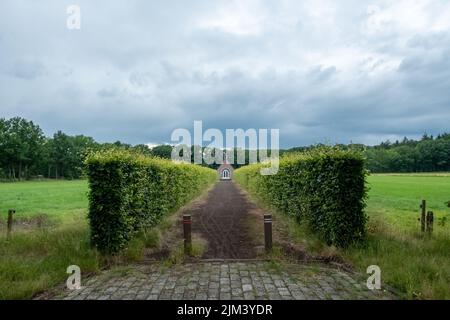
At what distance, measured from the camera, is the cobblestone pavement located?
5215 millimetres

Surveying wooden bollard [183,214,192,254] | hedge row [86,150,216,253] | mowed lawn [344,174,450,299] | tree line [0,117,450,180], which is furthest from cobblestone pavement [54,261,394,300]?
tree line [0,117,450,180]

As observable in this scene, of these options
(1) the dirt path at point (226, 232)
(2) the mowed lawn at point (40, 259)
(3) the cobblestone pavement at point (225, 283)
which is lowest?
(1) the dirt path at point (226, 232)

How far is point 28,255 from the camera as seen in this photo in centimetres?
725

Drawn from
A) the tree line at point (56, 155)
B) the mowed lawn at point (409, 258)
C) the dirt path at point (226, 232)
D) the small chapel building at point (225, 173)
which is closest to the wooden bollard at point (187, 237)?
the dirt path at point (226, 232)

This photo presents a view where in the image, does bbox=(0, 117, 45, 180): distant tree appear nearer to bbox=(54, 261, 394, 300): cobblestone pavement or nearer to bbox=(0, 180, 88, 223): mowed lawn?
bbox=(0, 180, 88, 223): mowed lawn

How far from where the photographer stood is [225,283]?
575cm

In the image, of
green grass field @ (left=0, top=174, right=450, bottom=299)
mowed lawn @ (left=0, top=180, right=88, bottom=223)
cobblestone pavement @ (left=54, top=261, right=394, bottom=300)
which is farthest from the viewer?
mowed lawn @ (left=0, top=180, right=88, bottom=223)

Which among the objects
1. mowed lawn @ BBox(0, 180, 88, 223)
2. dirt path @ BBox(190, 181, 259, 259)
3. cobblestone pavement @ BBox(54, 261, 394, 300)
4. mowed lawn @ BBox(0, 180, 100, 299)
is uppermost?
mowed lawn @ BBox(0, 180, 100, 299)

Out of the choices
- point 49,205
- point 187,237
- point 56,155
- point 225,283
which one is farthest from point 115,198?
point 56,155

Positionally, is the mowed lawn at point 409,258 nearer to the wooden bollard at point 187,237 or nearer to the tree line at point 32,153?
the wooden bollard at point 187,237

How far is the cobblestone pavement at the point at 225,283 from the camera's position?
5.21 metres

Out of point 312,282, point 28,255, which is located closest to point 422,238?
point 312,282
